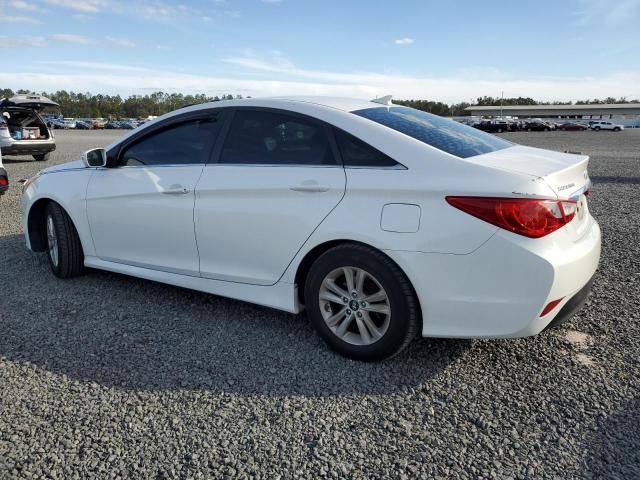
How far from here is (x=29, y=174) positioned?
12.2 meters

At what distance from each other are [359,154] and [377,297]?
0.84m

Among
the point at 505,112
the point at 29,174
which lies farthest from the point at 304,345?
the point at 505,112

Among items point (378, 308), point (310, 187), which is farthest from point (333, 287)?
point (310, 187)

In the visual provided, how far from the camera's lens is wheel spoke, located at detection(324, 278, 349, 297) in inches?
123

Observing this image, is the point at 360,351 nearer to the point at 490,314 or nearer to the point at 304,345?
the point at 304,345

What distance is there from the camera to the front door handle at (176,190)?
3651 millimetres

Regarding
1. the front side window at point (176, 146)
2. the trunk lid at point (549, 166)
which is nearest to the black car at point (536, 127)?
the trunk lid at point (549, 166)

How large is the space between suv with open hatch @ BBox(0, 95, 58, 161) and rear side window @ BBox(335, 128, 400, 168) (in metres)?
12.5

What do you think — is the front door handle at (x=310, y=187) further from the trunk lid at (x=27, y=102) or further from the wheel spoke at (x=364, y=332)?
the trunk lid at (x=27, y=102)

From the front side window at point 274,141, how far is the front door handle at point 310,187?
143 mm

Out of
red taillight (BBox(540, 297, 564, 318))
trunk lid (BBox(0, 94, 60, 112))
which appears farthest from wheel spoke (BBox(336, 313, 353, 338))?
trunk lid (BBox(0, 94, 60, 112))

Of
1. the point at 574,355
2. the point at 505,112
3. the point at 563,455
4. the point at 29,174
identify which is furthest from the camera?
the point at 505,112

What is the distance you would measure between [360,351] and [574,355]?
1.33 meters

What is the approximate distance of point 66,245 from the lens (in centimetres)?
452
